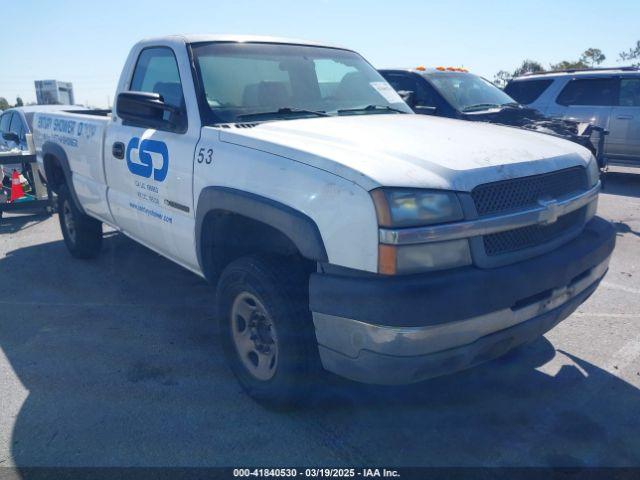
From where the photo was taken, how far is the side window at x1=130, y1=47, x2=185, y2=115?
367 cm

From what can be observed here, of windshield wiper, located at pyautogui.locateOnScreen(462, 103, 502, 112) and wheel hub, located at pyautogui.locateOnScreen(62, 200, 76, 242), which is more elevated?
windshield wiper, located at pyautogui.locateOnScreen(462, 103, 502, 112)

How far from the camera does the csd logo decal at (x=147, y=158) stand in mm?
3512

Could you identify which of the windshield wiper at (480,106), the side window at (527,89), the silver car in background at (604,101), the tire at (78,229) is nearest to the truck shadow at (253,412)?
the tire at (78,229)

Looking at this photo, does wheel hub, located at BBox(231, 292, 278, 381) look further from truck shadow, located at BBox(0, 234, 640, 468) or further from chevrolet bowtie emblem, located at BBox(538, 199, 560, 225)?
chevrolet bowtie emblem, located at BBox(538, 199, 560, 225)

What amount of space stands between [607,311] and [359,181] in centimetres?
301

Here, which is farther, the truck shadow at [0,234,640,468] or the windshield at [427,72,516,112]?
the windshield at [427,72,516,112]

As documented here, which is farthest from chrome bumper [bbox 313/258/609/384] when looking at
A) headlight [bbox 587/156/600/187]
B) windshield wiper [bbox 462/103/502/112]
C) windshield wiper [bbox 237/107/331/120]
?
windshield wiper [bbox 462/103/502/112]

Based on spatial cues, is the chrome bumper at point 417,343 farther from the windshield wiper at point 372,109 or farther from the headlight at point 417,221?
the windshield wiper at point 372,109

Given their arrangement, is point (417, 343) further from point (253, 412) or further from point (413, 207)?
point (253, 412)

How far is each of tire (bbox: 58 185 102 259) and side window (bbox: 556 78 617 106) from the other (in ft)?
27.4

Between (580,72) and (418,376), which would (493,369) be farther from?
(580,72)

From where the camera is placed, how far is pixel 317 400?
3033 millimetres

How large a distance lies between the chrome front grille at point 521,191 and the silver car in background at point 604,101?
25.0ft

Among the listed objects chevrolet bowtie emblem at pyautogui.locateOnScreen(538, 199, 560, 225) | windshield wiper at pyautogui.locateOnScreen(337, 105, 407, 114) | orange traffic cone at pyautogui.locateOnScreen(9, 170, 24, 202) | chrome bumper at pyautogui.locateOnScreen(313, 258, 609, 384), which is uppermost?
windshield wiper at pyautogui.locateOnScreen(337, 105, 407, 114)
